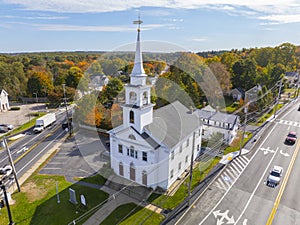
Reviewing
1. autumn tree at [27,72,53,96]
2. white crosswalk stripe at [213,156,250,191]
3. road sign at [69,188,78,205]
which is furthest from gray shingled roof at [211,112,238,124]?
autumn tree at [27,72,53,96]

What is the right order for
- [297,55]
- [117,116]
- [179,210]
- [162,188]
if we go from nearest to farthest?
1. [179,210]
2. [162,188]
3. [117,116]
4. [297,55]

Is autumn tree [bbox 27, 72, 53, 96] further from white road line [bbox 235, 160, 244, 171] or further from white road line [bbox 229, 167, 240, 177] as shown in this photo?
white road line [bbox 229, 167, 240, 177]

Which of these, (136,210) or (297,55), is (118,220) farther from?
(297,55)

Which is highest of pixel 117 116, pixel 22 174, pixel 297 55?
pixel 297 55

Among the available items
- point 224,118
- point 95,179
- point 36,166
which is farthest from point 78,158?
point 224,118

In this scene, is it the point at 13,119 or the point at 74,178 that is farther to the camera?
the point at 13,119

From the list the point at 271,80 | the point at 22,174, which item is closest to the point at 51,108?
the point at 22,174

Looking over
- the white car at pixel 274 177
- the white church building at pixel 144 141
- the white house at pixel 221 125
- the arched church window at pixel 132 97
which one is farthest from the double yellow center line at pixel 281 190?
the arched church window at pixel 132 97

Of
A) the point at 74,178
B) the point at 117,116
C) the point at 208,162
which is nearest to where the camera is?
the point at 74,178
